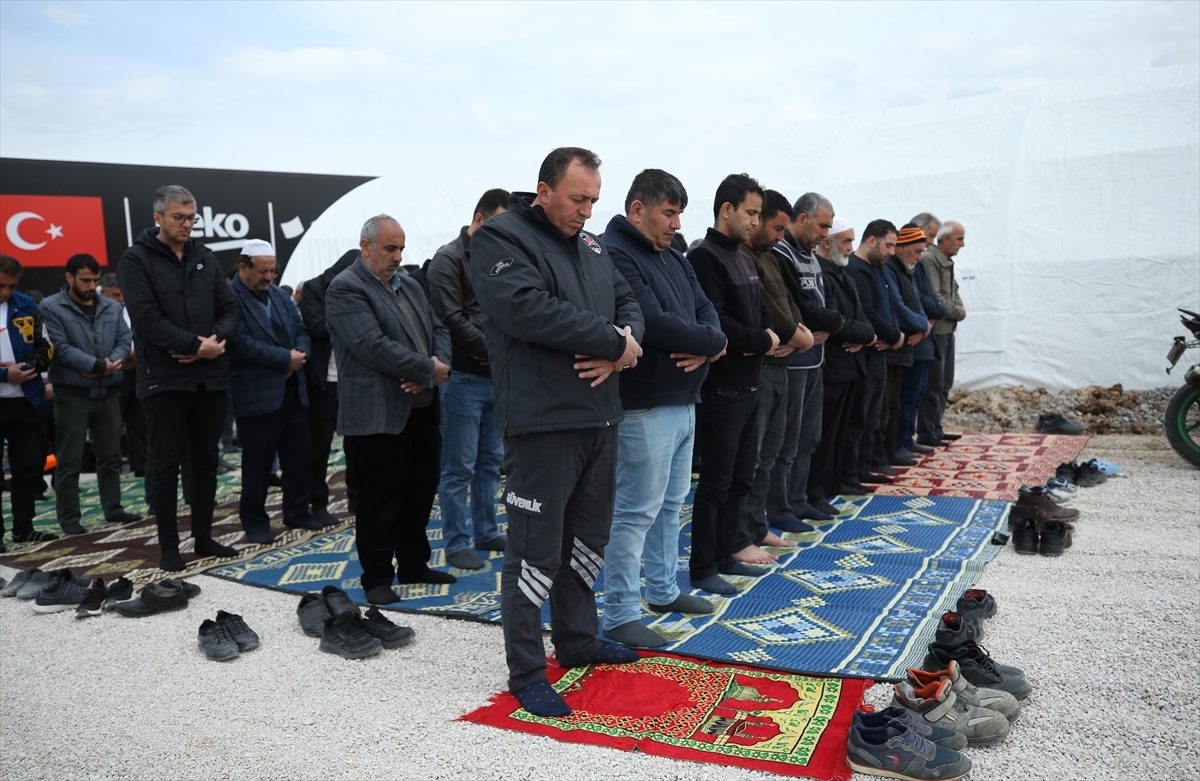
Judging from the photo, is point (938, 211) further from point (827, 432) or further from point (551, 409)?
point (551, 409)

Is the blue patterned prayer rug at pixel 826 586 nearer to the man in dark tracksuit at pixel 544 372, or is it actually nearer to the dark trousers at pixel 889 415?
the man in dark tracksuit at pixel 544 372

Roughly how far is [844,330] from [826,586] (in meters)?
2.03

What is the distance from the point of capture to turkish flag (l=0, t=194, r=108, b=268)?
12.6m

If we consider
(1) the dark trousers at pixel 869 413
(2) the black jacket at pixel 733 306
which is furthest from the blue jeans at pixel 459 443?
(1) the dark trousers at pixel 869 413

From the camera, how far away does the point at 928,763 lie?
8.95ft

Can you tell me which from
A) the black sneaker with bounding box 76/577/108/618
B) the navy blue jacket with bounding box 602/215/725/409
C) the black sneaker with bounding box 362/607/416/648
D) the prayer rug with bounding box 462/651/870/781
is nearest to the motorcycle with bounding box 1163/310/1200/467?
the navy blue jacket with bounding box 602/215/725/409

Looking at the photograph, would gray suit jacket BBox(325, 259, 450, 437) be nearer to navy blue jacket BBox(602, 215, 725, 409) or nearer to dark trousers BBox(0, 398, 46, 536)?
navy blue jacket BBox(602, 215, 725, 409)

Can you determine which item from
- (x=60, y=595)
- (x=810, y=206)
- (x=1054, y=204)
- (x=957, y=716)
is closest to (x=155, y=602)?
(x=60, y=595)

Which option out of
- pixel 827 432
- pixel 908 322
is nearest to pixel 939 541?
pixel 827 432

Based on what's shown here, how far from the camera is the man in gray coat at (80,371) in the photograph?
6.56 metres

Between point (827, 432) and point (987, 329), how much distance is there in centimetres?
587

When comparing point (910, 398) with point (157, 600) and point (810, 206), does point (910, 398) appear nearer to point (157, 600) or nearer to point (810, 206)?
point (810, 206)

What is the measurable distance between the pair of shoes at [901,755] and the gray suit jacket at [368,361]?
263 centimetres

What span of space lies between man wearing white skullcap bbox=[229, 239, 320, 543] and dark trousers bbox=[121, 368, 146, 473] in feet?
11.1
